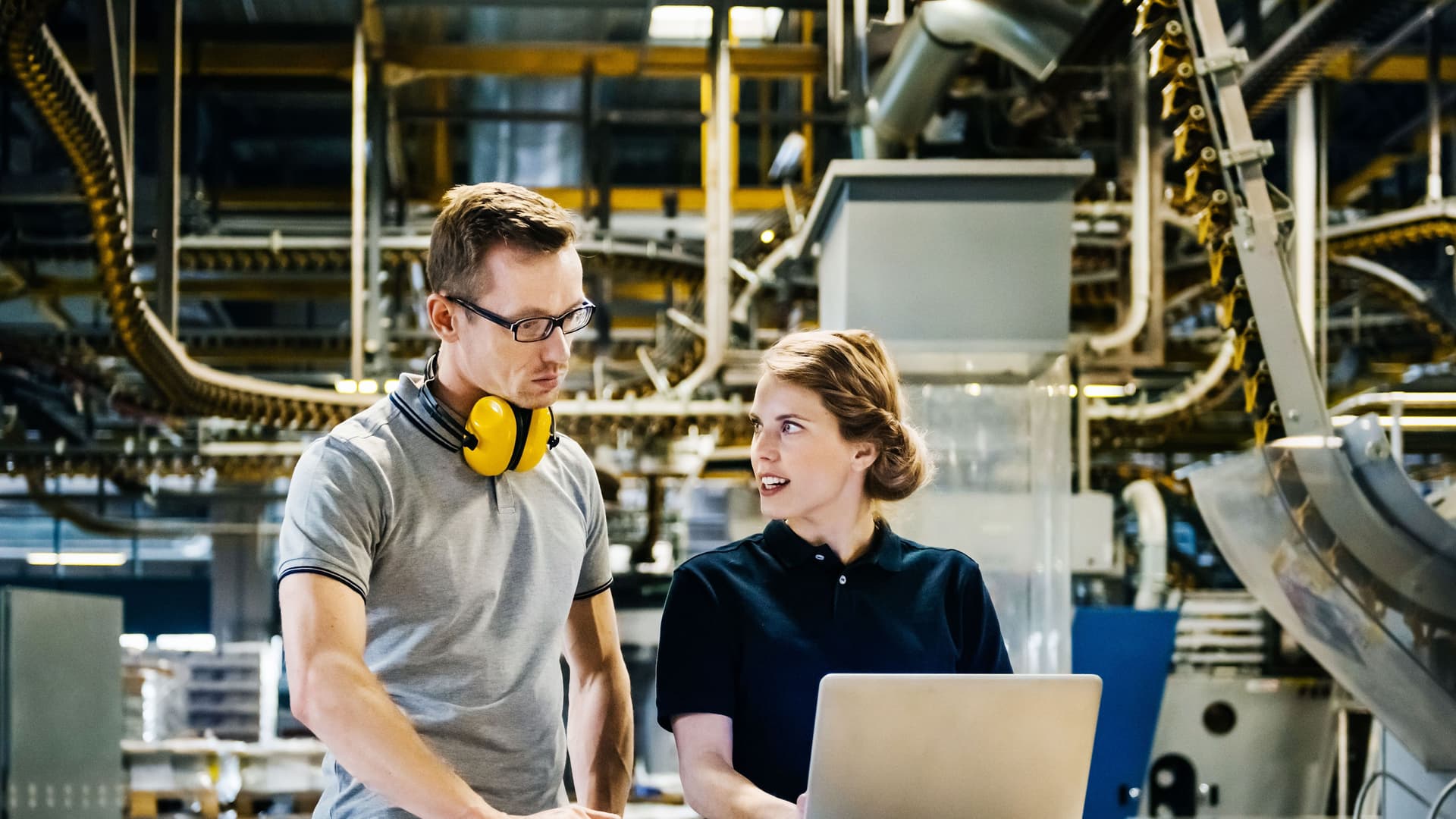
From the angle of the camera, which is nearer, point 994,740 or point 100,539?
point 994,740

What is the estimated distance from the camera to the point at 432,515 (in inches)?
64.6

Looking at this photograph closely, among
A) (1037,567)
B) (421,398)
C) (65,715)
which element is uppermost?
(421,398)

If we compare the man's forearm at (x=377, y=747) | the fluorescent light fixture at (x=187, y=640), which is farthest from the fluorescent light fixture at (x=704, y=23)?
the fluorescent light fixture at (x=187, y=640)

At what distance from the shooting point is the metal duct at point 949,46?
3701mm

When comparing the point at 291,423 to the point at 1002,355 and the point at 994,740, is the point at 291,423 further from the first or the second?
the point at 994,740

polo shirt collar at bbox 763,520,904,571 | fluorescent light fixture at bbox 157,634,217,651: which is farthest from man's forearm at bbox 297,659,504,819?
fluorescent light fixture at bbox 157,634,217,651

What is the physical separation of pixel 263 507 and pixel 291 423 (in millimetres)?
6897

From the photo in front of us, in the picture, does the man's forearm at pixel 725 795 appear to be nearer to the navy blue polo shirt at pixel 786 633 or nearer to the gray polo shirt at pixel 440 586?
the navy blue polo shirt at pixel 786 633

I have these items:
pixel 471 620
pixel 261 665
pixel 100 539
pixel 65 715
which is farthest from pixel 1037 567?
pixel 100 539

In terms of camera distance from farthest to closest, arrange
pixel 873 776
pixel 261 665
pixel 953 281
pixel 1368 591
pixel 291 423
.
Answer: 1. pixel 261 665
2. pixel 291 423
3. pixel 953 281
4. pixel 1368 591
5. pixel 873 776

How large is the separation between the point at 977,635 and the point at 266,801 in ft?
21.5

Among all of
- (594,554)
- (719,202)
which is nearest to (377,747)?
(594,554)

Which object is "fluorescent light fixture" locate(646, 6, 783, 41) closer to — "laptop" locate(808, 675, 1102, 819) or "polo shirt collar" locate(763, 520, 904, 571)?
"polo shirt collar" locate(763, 520, 904, 571)

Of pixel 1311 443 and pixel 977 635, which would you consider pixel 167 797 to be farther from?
pixel 977 635
